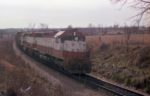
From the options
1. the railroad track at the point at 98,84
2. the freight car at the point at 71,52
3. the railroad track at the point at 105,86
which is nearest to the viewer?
the railroad track at the point at 105,86

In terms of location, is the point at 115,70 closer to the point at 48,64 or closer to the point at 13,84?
the point at 48,64

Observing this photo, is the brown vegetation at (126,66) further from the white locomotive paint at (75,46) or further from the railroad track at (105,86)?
the white locomotive paint at (75,46)

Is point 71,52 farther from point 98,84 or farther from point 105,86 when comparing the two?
point 105,86

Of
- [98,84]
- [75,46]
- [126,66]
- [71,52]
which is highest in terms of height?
[75,46]

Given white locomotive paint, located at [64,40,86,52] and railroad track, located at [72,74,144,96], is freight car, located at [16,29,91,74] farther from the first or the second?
railroad track, located at [72,74,144,96]

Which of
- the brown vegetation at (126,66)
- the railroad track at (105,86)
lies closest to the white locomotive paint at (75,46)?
the railroad track at (105,86)

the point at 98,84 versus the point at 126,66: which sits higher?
the point at 126,66

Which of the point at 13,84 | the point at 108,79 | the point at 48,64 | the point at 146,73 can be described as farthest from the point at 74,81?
the point at 48,64

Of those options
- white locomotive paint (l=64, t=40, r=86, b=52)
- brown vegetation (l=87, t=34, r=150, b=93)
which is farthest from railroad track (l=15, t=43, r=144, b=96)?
white locomotive paint (l=64, t=40, r=86, b=52)

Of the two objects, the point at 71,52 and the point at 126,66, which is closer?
the point at 71,52

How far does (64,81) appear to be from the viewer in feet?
91.3

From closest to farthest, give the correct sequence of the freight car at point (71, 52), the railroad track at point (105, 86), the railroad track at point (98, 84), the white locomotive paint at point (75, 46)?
the railroad track at point (105, 86) → the railroad track at point (98, 84) → the freight car at point (71, 52) → the white locomotive paint at point (75, 46)

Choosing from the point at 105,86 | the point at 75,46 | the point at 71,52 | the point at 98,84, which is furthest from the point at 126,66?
the point at 105,86

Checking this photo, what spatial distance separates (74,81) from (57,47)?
5.94m
